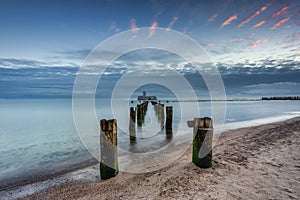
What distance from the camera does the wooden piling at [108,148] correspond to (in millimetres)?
5340

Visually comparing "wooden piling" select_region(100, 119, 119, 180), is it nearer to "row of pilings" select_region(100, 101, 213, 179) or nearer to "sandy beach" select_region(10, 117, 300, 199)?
"row of pilings" select_region(100, 101, 213, 179)

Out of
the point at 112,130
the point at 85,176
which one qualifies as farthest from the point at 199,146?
the point at 85,176

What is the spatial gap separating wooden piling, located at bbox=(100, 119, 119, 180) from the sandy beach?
272 mm

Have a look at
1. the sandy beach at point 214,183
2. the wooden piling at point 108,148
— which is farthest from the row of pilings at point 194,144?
the sandy beach at point 214,183

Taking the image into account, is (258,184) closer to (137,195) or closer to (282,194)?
(282,194)

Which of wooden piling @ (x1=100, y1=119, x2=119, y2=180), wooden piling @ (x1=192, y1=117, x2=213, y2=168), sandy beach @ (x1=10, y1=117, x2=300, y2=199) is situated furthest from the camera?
wooden piling @ (x1=100, y1=119, x2=119, y2=180)

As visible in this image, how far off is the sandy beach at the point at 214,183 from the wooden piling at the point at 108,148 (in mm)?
272

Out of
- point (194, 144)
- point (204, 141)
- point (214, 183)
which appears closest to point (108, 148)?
point (194, 144)

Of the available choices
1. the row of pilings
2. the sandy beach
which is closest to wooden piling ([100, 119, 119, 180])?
the row of pilings

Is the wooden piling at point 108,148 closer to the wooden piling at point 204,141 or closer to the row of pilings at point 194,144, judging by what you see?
the row of pilings at point 194,144

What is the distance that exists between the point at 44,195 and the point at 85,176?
137cm

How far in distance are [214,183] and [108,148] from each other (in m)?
3.10

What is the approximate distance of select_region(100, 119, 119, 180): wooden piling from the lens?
17.5ft

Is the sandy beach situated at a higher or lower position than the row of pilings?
lower
